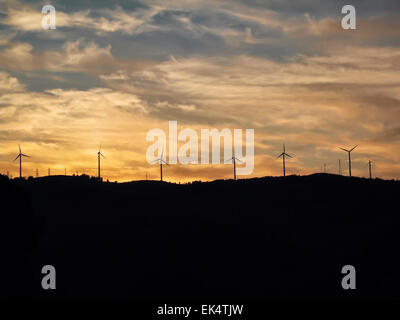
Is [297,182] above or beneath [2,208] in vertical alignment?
above

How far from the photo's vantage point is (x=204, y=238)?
4491 inches

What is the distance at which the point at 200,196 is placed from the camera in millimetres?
140625

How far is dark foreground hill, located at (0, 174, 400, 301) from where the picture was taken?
3593 inches

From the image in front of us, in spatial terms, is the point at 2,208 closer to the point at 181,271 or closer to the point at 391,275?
the point at 181,271

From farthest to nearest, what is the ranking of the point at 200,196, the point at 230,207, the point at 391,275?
the point at 200,196
the point at 230,207
the point at 391,275

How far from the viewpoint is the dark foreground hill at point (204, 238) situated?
91269 mm

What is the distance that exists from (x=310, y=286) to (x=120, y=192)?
62.0m

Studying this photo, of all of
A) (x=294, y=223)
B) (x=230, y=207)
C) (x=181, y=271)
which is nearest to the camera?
(x=181, y=271)

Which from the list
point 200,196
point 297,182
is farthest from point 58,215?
point 297,182

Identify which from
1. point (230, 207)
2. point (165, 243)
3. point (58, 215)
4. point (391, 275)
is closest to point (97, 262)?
point (165, 243)
